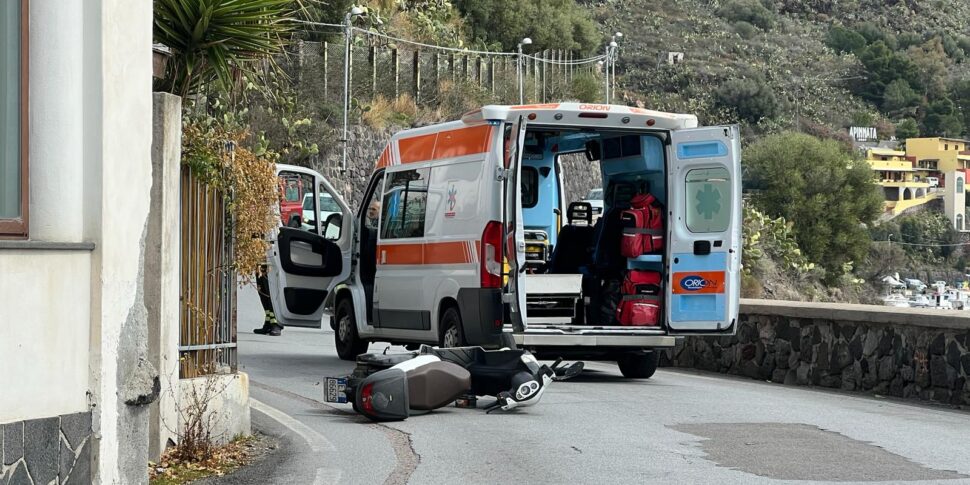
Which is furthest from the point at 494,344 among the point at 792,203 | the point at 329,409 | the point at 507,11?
the point at 792,203

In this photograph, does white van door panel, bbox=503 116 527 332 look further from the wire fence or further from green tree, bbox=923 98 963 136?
green tree, bbox=923 98 963 136

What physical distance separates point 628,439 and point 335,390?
8.30 feet

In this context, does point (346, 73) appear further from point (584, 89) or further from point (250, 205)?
point (250, 205)

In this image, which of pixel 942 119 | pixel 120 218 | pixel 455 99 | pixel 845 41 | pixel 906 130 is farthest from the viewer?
pixel 942 119

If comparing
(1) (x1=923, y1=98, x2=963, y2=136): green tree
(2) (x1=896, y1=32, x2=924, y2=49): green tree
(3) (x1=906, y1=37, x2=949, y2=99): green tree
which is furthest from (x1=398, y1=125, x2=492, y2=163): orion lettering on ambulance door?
(2) (x1=896, y1=32, x2=924, y2=49): green tree

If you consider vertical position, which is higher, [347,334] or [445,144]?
[445,144]

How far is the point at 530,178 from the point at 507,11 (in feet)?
145

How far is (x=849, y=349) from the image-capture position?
14.1 meters

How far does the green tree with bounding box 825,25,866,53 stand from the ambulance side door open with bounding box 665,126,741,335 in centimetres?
10888

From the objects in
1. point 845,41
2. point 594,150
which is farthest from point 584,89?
point 845,41

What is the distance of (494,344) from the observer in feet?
42.1

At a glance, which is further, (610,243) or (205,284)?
(610,243)

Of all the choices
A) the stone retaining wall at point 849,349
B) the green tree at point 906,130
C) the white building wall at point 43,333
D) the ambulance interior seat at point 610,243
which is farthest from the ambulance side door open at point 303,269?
the green tree at point 906,130

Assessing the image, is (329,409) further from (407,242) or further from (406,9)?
(406,9)
